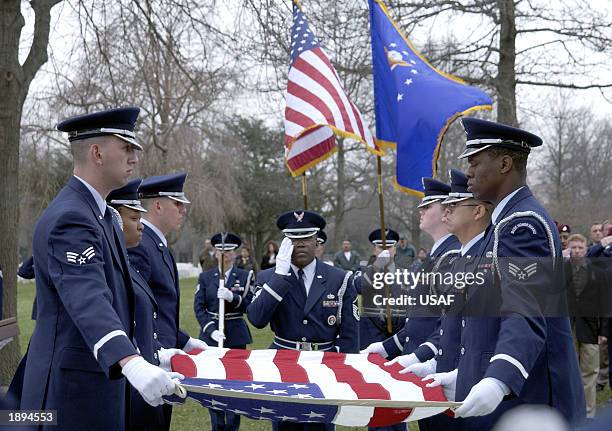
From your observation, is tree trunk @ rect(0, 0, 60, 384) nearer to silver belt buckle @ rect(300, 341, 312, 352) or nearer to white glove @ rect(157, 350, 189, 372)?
silver belt buckle @ rect(300, 341, 312, 352)

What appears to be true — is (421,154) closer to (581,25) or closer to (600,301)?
(600,301)

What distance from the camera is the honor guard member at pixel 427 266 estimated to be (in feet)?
17.1

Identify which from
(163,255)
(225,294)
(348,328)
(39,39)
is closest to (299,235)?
(348,328)

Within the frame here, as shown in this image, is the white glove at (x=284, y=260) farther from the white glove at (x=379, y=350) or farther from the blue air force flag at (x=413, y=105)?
the blue air force flag at (x=413, y=105)

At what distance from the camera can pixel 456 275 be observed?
13.3ft

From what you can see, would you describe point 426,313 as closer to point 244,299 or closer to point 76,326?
point 76,326

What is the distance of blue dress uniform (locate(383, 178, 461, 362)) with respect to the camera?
512 centimetres

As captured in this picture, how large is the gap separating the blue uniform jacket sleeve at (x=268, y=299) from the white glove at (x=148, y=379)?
2.77 m

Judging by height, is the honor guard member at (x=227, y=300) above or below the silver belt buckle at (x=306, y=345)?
above

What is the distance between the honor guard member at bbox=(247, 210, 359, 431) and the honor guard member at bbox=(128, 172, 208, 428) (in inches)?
30.6

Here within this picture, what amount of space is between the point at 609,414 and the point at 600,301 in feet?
25.5

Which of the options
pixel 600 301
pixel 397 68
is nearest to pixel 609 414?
pixel 397 68

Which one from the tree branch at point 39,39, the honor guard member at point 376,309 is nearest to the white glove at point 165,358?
the honor guard member at point 376,309

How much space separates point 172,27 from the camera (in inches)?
361
